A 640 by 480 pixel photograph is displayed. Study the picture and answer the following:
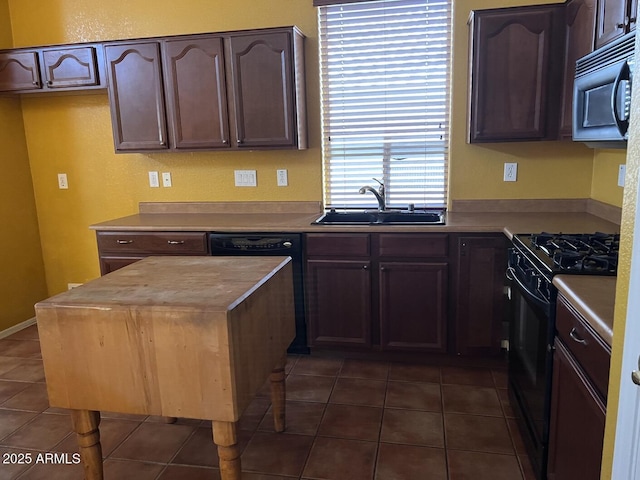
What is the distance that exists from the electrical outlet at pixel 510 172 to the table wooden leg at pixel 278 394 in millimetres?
1976

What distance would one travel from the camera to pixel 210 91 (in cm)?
317

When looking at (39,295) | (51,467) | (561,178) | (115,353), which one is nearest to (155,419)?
(51,467)

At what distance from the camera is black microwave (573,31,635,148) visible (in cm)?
153

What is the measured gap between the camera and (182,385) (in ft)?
5.17

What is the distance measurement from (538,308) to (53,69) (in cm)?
346

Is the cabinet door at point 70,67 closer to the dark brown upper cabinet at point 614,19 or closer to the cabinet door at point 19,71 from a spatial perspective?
the cabinet door at point 19,71

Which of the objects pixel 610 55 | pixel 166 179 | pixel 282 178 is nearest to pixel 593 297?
pixel 610 55

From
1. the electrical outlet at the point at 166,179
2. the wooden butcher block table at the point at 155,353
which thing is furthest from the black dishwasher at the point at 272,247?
the wooden butcher block table at the point at 155,353

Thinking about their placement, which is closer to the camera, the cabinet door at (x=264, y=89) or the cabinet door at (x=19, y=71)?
the cabinet door at (x=264, y=89)

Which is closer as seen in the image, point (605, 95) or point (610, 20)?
point (605, 95)

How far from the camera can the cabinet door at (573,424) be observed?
129 centimetres

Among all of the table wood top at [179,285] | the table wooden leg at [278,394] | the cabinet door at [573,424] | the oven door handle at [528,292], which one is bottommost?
the table wooden leg at [278,394]

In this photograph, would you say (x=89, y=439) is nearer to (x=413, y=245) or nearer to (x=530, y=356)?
(x=530, y=356)

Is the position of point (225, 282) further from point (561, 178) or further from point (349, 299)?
point (561, 178)
